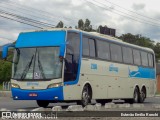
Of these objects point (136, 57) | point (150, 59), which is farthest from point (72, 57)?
point (150, 59)

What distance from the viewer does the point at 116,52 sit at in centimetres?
2314

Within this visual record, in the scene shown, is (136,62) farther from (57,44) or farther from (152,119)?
(152,119)

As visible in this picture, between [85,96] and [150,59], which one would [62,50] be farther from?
[150,59]

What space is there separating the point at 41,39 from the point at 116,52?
596 centimetres

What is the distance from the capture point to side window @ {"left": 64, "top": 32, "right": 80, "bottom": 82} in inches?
701

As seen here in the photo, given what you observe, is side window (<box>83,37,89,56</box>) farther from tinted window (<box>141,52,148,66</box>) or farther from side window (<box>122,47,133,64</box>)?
tinted window (<box>141,52,148,66</box>)

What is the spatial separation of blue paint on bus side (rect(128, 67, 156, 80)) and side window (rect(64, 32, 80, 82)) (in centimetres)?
725

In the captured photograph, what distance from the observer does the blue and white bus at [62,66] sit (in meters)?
17.5

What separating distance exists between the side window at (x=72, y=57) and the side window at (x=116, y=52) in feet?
13.3

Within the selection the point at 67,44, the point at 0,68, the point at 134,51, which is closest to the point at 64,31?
the point at 67,44

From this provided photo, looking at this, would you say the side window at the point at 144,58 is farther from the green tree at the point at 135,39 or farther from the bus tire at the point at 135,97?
the green tree at the point at 135,39

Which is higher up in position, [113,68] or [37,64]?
[113,68]

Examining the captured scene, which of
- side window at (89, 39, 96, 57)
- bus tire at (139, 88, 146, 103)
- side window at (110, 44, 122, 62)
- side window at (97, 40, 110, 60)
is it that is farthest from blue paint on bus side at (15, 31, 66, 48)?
bus tire at (139, 88, 146, 103)

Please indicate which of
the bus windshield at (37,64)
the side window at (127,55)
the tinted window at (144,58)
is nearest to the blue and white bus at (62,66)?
the bus windshield at (37,64)
